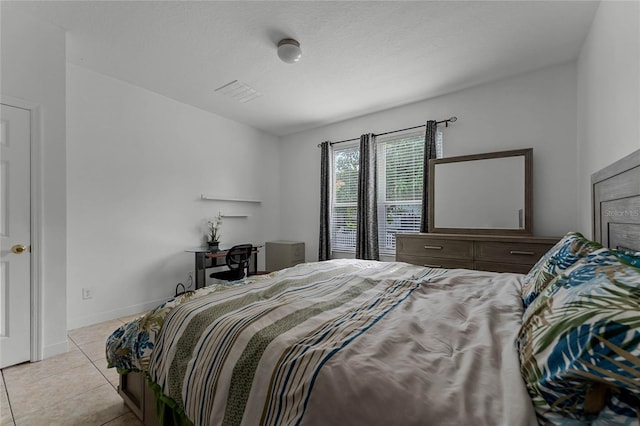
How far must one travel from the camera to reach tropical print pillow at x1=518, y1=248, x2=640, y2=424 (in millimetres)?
519

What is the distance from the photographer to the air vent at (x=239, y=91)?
3.36 m

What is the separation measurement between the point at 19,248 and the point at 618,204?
4050 millimetres

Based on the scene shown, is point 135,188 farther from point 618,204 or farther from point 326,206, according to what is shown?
point 618,204

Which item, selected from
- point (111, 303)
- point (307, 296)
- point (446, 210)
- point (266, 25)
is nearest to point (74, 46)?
point (266, 25)

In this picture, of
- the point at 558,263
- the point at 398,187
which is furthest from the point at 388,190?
the point at 558,263

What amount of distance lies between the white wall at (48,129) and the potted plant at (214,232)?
168 centimetres

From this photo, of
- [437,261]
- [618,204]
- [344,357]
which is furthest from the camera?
[437,261]

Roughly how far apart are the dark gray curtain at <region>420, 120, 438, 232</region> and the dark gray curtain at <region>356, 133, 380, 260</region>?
68cm

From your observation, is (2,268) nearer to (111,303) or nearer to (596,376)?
(111,303)

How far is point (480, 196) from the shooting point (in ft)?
10.8

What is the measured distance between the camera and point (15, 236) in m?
2.18

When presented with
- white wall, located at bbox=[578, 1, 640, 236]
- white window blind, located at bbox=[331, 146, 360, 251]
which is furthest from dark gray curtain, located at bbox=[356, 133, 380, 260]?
white wall, located at bbox=[578, 1, 640, 236]

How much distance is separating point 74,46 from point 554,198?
4923 mm

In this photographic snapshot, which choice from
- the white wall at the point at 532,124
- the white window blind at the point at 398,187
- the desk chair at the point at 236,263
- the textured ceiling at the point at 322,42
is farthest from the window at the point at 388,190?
the desk chair at the point at 236,263
